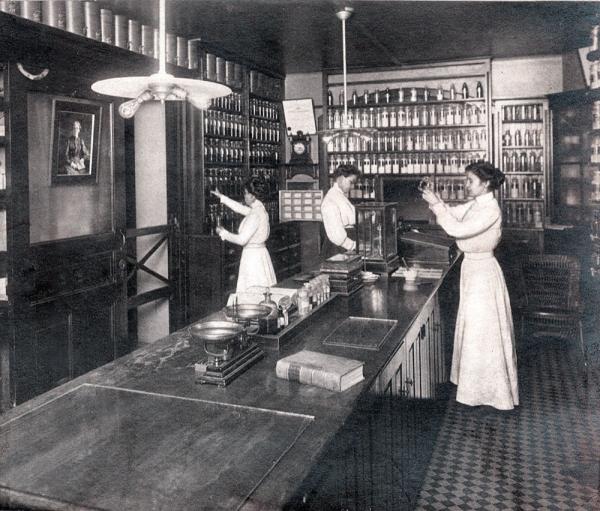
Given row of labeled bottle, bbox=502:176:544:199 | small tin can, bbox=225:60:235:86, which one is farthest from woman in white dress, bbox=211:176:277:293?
row of labeled bottle, bbox=502:176:544:199

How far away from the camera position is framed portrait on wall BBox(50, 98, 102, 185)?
166 inches

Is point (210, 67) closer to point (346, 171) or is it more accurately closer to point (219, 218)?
point (219, 218)

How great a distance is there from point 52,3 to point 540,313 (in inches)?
181

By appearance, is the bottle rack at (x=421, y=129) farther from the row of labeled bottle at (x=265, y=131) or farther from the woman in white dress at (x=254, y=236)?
the woman in white dress at (x=254, y=236)

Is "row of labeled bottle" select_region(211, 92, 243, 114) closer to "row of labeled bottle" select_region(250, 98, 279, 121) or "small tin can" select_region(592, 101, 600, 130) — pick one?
"row of labeled bottle" select_region(250, 98, 279, 121)

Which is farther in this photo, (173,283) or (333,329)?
(173,283)

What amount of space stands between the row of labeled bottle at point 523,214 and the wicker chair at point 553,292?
1.85m

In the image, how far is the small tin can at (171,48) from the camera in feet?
17.9

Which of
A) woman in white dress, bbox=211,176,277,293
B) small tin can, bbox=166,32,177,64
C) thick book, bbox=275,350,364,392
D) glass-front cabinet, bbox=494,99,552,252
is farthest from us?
glass-front cabinet, bbox=494,99,552,252

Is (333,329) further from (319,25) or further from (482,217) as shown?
(319,25)

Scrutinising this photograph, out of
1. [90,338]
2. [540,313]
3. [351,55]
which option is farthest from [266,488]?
[351,55]

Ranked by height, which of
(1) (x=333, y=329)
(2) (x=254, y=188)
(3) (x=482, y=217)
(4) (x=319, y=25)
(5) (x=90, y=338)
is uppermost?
(4) (x=319, y=25)

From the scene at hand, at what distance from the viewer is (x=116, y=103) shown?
4.79 meters

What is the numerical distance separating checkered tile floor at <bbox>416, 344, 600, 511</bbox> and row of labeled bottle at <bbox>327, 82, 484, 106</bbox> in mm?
3889
